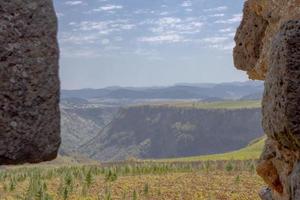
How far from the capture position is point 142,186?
21.5m

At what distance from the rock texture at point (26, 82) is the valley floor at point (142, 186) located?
1179 cm

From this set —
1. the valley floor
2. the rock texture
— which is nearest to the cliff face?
the rock texture

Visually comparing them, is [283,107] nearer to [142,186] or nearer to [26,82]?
[26,82]

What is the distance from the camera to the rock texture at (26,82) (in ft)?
13.5

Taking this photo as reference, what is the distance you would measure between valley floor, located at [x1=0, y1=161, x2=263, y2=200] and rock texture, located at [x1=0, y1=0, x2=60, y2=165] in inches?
464

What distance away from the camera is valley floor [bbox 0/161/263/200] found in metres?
19.3

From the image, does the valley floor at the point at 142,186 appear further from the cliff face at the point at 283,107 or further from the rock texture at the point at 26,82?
the rock texture at the point at 26,82

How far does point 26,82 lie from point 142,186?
17.7 meters

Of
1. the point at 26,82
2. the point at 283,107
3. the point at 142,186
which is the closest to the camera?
the point at 26,82

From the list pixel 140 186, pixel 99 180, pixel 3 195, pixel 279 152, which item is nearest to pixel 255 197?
pixel 140 186

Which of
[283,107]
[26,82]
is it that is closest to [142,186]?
[283,107]

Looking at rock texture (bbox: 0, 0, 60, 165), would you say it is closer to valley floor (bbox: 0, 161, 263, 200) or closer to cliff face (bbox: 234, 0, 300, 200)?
cliff face (bbox: 234, 0, 300, 200)

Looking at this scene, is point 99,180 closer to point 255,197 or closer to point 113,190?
point 113,190

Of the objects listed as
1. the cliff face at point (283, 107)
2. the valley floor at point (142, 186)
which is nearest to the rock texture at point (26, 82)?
the cliff face at point (283, 107)
